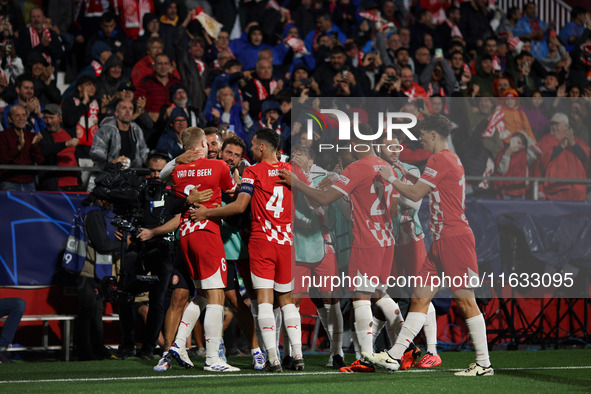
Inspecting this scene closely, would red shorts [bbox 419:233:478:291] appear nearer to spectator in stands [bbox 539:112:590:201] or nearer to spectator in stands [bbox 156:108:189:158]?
spectator in stands [bbox 156:108:189:158]

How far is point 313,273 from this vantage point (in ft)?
30.6

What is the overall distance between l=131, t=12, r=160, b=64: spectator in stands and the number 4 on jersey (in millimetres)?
6468

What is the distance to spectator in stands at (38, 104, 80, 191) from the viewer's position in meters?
11.0

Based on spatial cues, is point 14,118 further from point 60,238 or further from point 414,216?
point 414,216

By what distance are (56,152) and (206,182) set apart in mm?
3580

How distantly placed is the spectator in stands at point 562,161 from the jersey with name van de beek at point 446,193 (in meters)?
5.25

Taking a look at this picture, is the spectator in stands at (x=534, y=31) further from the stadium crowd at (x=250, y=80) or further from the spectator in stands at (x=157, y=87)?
the spectator in stands at (x=157, y=87)

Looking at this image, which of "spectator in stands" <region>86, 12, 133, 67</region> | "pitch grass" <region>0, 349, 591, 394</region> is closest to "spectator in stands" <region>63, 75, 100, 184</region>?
"spectator in stands" <region>86, 12, 133, 67</region>

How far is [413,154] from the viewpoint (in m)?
11.4

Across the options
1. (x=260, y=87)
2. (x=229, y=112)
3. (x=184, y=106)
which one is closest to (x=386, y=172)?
(x=184, y=106)

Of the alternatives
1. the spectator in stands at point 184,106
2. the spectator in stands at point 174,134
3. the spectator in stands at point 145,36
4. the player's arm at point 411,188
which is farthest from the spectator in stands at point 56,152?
the player's arm at point 411,188

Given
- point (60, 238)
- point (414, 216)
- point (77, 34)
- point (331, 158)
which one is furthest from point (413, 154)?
point (77, 34)

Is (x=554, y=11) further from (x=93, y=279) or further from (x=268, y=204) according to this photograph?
(x=268, y=204)

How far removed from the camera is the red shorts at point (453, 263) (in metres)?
7.66
